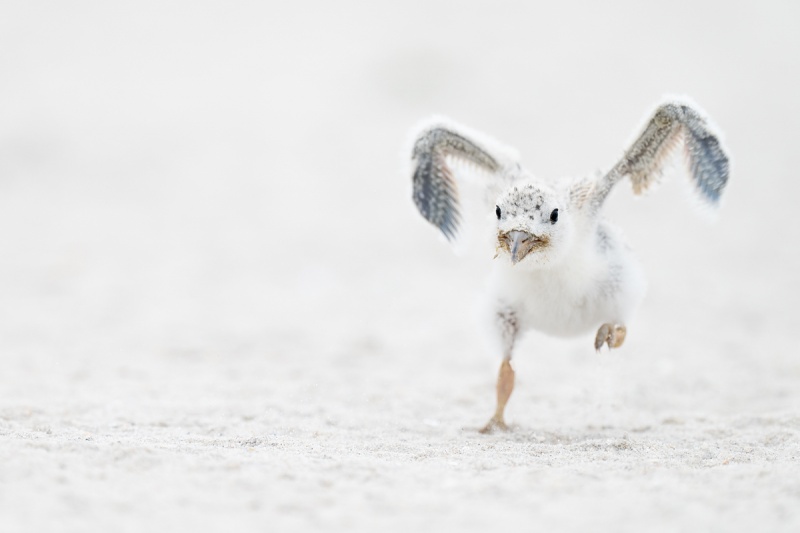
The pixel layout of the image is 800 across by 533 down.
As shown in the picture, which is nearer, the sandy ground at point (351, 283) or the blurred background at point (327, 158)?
the sandy ground at point (351, 283)

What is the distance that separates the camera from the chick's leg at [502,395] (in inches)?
217

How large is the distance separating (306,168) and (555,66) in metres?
5.88

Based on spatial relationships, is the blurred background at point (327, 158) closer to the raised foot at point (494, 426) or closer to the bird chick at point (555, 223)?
the bird chick at point (555, 223)

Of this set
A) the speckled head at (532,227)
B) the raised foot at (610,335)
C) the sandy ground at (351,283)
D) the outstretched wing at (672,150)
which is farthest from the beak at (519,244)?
the sandy ground at (351,283)

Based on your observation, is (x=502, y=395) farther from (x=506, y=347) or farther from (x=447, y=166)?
(x=447, y=166)

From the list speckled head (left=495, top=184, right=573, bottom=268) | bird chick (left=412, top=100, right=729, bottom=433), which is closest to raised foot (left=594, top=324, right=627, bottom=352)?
bird chick (left=412, top=100, right=729, bottom=433)

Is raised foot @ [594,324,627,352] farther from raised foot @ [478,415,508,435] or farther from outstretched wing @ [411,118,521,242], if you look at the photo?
outstretched wing @ [411,118,521,242]

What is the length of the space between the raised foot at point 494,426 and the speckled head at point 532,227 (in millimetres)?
1007

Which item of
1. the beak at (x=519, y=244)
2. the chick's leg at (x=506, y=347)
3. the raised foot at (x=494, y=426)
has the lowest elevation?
the raised foot at (x=494, y=426)

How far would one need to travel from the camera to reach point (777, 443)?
4914 mm

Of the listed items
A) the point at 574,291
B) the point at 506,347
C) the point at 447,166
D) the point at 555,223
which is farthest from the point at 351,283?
the point at 555,223

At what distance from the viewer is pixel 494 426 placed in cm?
552

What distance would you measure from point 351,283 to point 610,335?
5.34 metres

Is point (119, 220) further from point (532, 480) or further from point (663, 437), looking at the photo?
point (532, 480)
